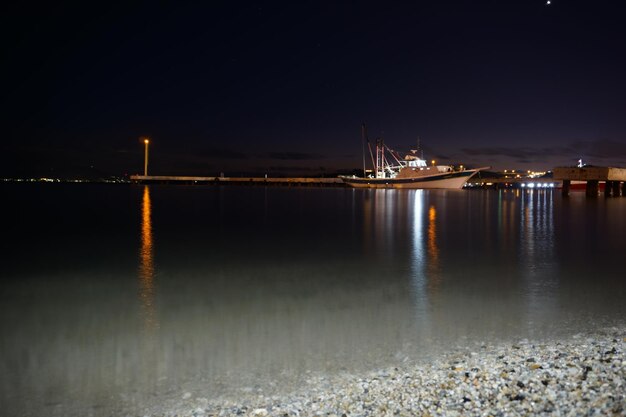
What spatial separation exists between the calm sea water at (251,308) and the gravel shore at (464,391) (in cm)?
31

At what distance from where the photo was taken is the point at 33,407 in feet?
13.4

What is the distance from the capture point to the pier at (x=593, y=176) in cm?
4794

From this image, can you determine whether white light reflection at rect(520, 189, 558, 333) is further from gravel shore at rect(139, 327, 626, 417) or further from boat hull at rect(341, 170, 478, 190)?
boat hull at rect(341, 170, 478, 190)

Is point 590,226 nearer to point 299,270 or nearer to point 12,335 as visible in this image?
point 299,270

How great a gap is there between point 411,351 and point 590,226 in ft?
60.8

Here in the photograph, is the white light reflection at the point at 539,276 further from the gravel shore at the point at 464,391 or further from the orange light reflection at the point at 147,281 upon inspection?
the orange light reflection at the point at 147,281

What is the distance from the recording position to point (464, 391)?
391 cm

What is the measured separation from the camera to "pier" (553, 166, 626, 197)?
157 feet

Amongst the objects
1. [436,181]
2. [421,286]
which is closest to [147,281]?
[421,286]

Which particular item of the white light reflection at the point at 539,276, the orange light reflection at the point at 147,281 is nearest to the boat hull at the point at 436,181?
the white light reflection at the point at 539,276

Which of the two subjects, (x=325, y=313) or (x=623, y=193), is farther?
(x=623, y=193)

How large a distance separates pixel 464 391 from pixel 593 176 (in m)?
51.5

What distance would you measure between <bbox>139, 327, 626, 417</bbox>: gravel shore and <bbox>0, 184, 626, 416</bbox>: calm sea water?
0.31 metres

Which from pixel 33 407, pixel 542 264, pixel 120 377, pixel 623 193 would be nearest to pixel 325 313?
pixel 120 377
